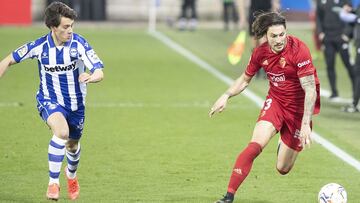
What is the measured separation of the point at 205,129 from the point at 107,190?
201 inches

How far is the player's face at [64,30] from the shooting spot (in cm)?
1067

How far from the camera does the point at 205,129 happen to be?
640 inches

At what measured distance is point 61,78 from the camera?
11.0 m

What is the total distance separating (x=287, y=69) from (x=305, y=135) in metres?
0.84

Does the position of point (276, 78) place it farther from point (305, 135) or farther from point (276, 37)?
point (305, 135)

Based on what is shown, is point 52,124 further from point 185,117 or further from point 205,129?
point 185,117

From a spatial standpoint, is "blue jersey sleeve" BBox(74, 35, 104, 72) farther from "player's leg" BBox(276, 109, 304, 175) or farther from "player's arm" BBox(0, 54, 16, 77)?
"player's leg" BBox(276, 109, 304, 175)

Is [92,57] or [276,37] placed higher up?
[276,37]

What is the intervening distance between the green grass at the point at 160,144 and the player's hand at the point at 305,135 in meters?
1.08

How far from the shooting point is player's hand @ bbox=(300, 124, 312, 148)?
A: 32.8 ft

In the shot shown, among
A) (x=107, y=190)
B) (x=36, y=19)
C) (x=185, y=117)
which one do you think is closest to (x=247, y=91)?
(x=185, y=117)

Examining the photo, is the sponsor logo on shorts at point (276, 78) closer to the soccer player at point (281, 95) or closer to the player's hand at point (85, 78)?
the soccer player at point (281, 95)

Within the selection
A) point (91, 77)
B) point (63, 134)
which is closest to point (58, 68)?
point (91, 77)

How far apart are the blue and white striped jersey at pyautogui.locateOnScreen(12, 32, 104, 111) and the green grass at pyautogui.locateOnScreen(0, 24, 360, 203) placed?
1077mm
